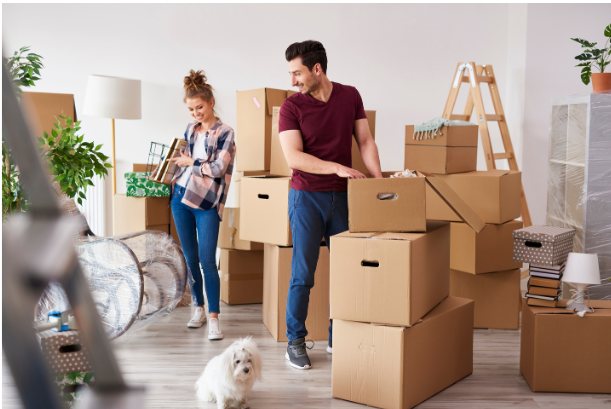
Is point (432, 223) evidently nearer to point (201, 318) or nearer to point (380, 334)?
point (380, 334)

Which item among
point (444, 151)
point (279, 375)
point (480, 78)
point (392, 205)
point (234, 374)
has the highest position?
point (480, 78)

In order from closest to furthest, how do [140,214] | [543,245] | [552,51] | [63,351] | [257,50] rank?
1. [63,351]
2. [543,245]
3. [140,214]
4. [552,51]
5. [257,50]

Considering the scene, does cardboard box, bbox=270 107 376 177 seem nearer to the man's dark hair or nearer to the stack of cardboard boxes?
the stack of cardboard boxes

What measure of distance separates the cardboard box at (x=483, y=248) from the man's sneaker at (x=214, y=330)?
1.23 m

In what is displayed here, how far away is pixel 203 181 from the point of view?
2602 mm

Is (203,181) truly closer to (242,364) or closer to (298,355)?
(298,355)

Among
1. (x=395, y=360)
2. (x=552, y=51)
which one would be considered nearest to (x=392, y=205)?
(x=395, y=360)

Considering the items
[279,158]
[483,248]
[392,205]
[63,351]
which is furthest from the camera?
[279,158]

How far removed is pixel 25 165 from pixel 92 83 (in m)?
3.32

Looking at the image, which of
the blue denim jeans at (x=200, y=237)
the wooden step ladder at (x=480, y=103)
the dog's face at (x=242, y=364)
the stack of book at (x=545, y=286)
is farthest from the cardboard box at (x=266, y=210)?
the wooden step ladder at (x=480, y=103)

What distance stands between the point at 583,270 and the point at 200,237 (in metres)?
1.70

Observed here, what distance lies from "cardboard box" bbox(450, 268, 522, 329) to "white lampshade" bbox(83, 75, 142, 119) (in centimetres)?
230

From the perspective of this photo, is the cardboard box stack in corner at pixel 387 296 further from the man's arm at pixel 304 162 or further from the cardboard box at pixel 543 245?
the cardboard box at pixel 543 245

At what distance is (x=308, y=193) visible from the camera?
217 centimetres
